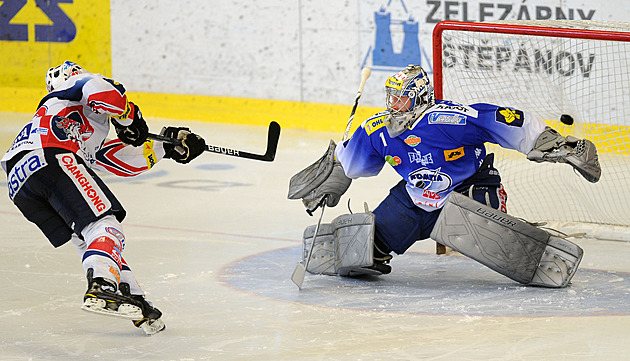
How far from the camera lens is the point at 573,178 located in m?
6.56

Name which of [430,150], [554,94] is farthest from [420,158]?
[554,94]

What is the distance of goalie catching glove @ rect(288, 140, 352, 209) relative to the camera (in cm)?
459

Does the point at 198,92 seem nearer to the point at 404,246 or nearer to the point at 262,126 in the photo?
the point at 262,126

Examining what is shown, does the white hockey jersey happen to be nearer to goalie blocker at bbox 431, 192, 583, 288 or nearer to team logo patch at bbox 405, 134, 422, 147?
team logo patch at bbox 405, 134, 422, 147

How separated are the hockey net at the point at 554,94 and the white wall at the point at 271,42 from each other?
1.42 m

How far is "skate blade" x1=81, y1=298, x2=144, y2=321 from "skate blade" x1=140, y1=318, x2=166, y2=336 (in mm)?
257

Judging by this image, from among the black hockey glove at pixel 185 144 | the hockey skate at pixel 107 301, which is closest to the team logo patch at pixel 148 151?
the black hockey glove at pixel 185 144

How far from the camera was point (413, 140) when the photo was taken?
14.2 feet

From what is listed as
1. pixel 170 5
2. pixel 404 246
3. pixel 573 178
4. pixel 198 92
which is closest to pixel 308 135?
pixel 198 92

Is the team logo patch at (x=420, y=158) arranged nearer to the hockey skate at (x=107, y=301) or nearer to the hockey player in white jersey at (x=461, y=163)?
the hockey player in white jersey at (x=461, y=163)

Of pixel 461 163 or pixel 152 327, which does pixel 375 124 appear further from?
pixel 152 327

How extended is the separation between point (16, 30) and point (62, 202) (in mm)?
7759

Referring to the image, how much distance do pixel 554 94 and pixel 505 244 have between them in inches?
94.7

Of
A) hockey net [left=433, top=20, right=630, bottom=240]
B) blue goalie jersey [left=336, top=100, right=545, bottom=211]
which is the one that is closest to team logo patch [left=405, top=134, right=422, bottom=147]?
blue goalie jersey [left=336, top=100, right=545, bottom=211]
